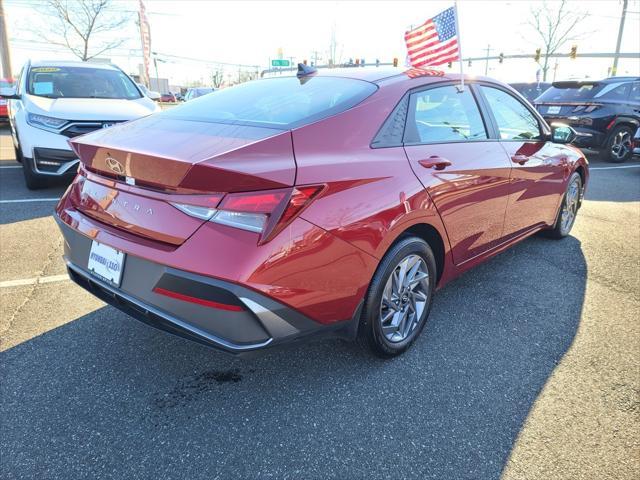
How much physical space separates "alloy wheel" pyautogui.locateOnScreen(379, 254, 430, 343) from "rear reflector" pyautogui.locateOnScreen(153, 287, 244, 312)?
0.88m

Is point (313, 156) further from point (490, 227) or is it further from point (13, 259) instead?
point (13, 259)

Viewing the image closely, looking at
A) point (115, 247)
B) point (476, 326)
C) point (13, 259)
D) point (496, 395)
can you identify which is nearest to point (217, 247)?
point (115, 247)

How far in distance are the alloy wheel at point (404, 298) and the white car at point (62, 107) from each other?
443 centimetres

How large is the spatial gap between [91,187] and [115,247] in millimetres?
452

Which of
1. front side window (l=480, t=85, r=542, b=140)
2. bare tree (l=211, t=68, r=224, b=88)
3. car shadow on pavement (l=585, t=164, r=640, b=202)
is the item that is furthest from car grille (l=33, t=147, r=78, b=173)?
bare tree (l=211, t=68, r=224, b=88)

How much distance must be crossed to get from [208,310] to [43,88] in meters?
6.10

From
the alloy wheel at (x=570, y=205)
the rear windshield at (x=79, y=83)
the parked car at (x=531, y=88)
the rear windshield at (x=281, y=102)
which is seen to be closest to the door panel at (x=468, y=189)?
the rear windshield at (x=281, y=102)

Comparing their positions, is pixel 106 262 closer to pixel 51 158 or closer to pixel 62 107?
pixel 51 158

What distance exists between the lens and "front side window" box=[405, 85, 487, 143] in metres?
2.61

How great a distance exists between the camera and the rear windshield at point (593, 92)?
997 centimetres

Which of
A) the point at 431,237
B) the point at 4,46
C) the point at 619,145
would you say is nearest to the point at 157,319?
the point at 431,237

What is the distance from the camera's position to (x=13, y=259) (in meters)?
3.84

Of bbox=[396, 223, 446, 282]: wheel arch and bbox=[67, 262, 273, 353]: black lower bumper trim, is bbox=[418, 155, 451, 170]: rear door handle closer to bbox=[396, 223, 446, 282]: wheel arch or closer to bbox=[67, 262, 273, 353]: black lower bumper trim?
bbox=[396, 223, 446, 282]: wheel arch

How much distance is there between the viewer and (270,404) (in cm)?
224
